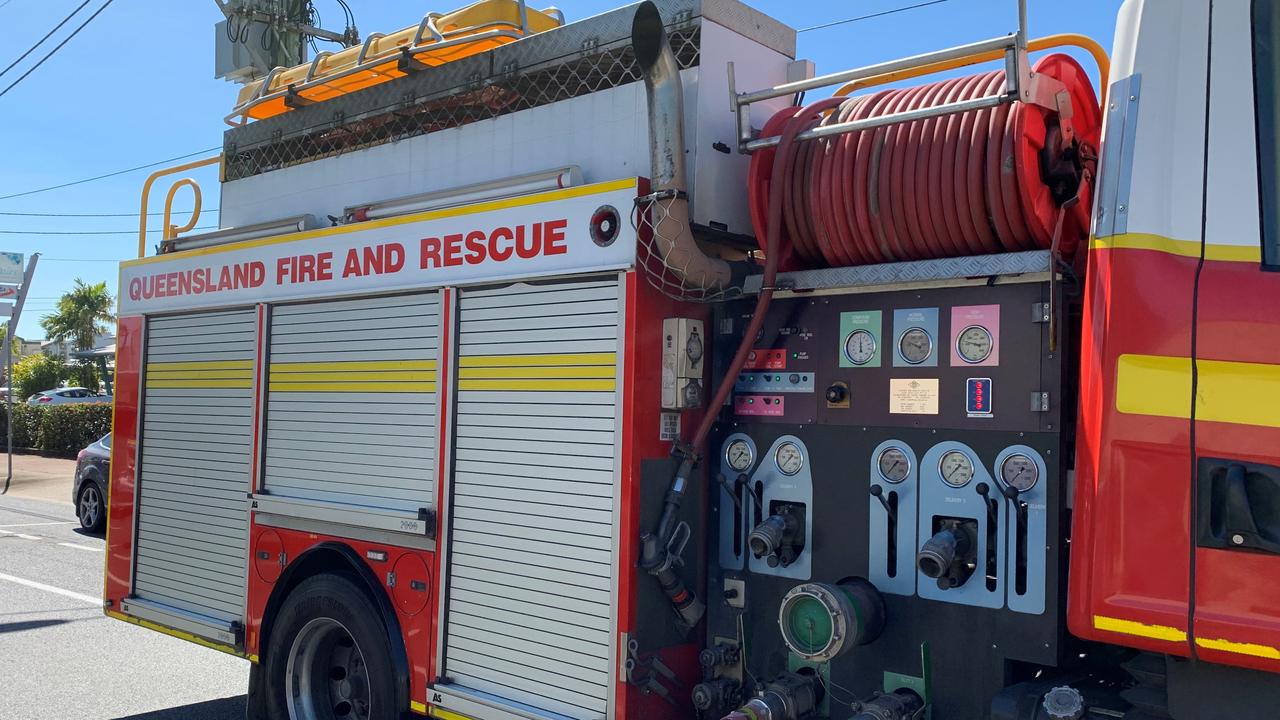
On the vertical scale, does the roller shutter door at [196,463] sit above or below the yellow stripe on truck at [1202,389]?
below

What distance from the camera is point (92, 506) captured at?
14555mm

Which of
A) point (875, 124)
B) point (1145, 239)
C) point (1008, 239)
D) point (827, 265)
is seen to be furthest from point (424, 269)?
point (1145, 239)

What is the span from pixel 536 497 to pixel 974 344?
1.70m

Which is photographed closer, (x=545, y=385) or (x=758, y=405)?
(x=758, y=405)

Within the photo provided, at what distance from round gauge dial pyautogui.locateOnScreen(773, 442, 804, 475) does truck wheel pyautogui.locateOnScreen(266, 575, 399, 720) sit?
2069 millimetres

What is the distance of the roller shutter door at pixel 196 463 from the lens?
553 centimetres

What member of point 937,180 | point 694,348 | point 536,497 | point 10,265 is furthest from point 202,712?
point 10,265

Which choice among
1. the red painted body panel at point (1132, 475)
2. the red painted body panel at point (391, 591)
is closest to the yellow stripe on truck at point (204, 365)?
the red painted body panel at point (391, 591)

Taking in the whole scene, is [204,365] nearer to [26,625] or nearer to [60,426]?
[26,625]

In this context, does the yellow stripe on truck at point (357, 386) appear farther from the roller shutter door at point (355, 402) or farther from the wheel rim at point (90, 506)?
the wheel rim at point (90, 506)

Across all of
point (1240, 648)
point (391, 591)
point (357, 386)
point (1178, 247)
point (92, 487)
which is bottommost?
point (92, 487)

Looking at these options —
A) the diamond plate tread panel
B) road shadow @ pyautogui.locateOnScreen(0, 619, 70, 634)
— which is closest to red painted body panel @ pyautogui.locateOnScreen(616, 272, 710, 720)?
the diamond plate tread panel

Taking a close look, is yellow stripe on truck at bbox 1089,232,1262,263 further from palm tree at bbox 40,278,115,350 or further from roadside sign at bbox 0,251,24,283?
palm tree at bbox 40,278,115,350

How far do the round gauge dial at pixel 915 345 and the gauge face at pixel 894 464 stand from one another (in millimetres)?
302
